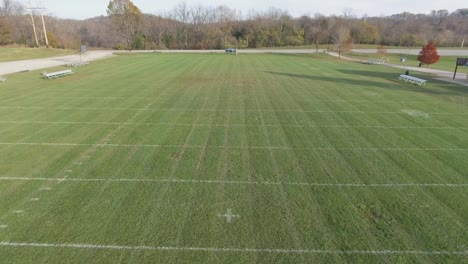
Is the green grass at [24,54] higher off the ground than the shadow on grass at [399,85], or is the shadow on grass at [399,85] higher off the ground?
the green grass at [24,54]

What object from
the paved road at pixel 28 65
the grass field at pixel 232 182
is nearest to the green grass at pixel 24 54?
the paved road at pixel 28 65

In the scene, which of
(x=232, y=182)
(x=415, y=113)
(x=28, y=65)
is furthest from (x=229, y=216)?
(x=28, y=65)

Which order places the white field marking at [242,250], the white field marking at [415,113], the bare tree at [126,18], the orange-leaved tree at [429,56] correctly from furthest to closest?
1. the bare tree at [126,18]
2. the orange-leaved tree at [429,56]
3. the white field marking at [415,113]
4. the white field marking at [242,250]

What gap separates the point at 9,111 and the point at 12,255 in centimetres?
1404

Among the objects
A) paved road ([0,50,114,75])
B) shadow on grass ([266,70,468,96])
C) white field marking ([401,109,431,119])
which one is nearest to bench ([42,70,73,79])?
paved road ([0,50,114,75])

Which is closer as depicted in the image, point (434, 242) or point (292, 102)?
point (434, 242)

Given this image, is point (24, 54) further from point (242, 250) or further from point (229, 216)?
point (242, 250)

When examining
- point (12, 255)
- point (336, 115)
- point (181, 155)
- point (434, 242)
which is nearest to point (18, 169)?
point (12, 255)

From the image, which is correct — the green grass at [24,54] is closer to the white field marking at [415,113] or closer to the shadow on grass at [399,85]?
the shadow on grass at [399,85]

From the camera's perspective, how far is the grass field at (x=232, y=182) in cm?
668

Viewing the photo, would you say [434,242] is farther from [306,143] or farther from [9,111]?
[9,111]

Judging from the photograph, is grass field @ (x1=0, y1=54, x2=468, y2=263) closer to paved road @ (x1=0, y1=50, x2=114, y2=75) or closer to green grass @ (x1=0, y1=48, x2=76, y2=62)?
paved road @ (x1=0, y1=50, x2=114, y2=75)

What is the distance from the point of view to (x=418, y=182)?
947 centimetres

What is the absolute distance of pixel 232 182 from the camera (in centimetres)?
943
